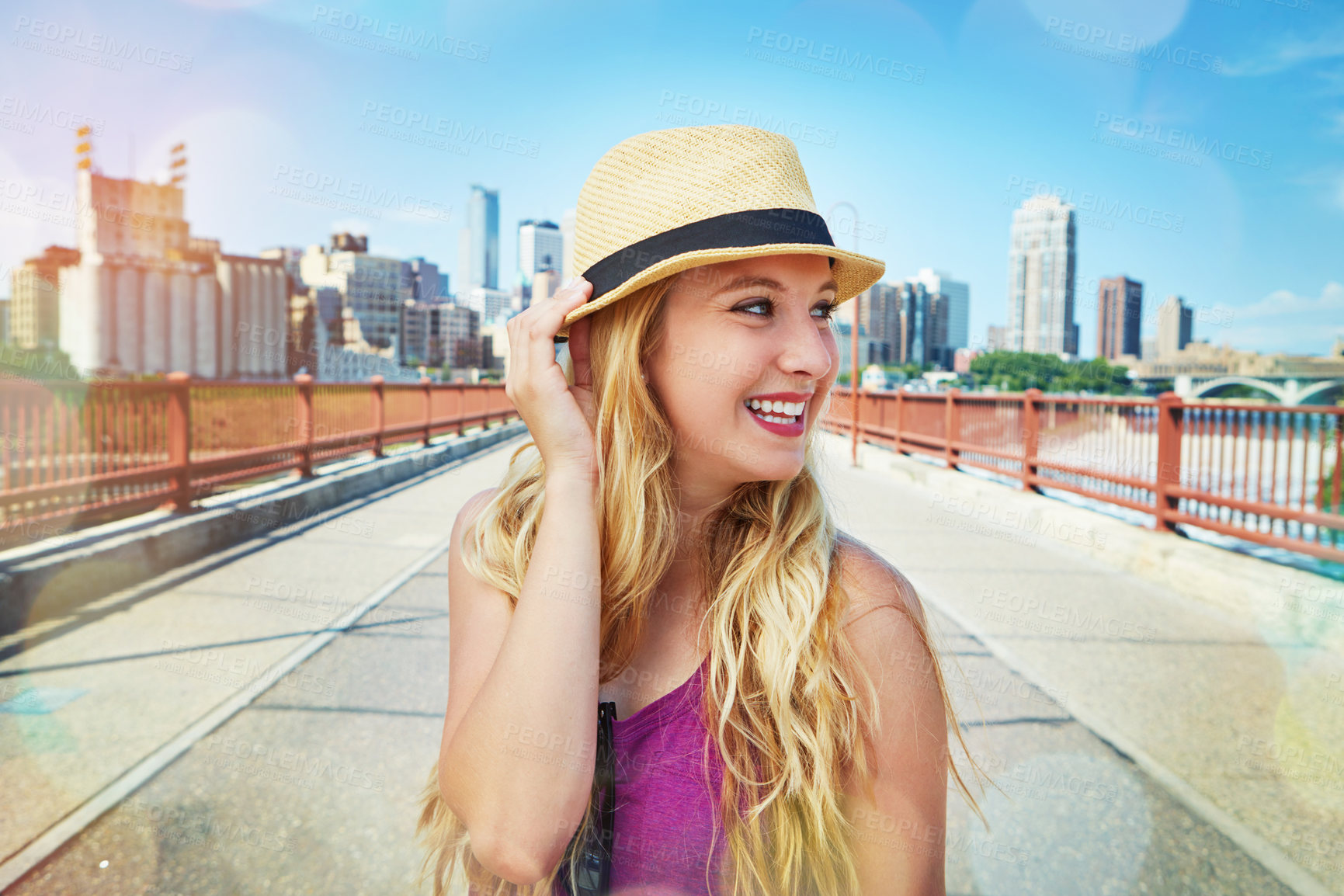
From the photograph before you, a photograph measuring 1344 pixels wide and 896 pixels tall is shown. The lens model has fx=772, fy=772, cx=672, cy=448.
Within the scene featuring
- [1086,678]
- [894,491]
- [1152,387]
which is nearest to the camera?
[1086,678]

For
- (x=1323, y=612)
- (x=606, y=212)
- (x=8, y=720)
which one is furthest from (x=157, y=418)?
(x=1323, y=612)

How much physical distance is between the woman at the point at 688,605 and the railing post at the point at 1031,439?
32.9 feet

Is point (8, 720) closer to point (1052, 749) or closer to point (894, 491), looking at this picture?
point (1052, 749)

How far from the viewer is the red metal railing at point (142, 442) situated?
224 inches

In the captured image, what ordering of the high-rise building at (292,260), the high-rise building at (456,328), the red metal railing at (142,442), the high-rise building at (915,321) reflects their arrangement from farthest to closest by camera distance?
1. the high-rise building at (456,328)
2. the high-rise building at (292,260)
3. the high-rise building at (915,321)
4. the red metal railing at (142,442)

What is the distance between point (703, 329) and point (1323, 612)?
574 centimetres

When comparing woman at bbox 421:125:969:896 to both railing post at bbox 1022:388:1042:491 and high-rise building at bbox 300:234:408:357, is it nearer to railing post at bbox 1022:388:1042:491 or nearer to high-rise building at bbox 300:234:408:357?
railing post at bbox 1022:388:1042:491

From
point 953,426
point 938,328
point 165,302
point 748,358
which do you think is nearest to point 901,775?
point 748,358

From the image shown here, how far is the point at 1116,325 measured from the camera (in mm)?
30062

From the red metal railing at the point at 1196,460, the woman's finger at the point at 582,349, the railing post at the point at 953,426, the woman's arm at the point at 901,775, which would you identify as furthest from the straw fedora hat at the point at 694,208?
the railing post at the point at 953,426

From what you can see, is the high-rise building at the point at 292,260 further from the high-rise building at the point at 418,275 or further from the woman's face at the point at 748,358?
the woman's face at the point at 748,358

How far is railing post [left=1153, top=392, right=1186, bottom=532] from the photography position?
7391mm

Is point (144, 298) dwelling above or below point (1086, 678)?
above

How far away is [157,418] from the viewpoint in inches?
293
